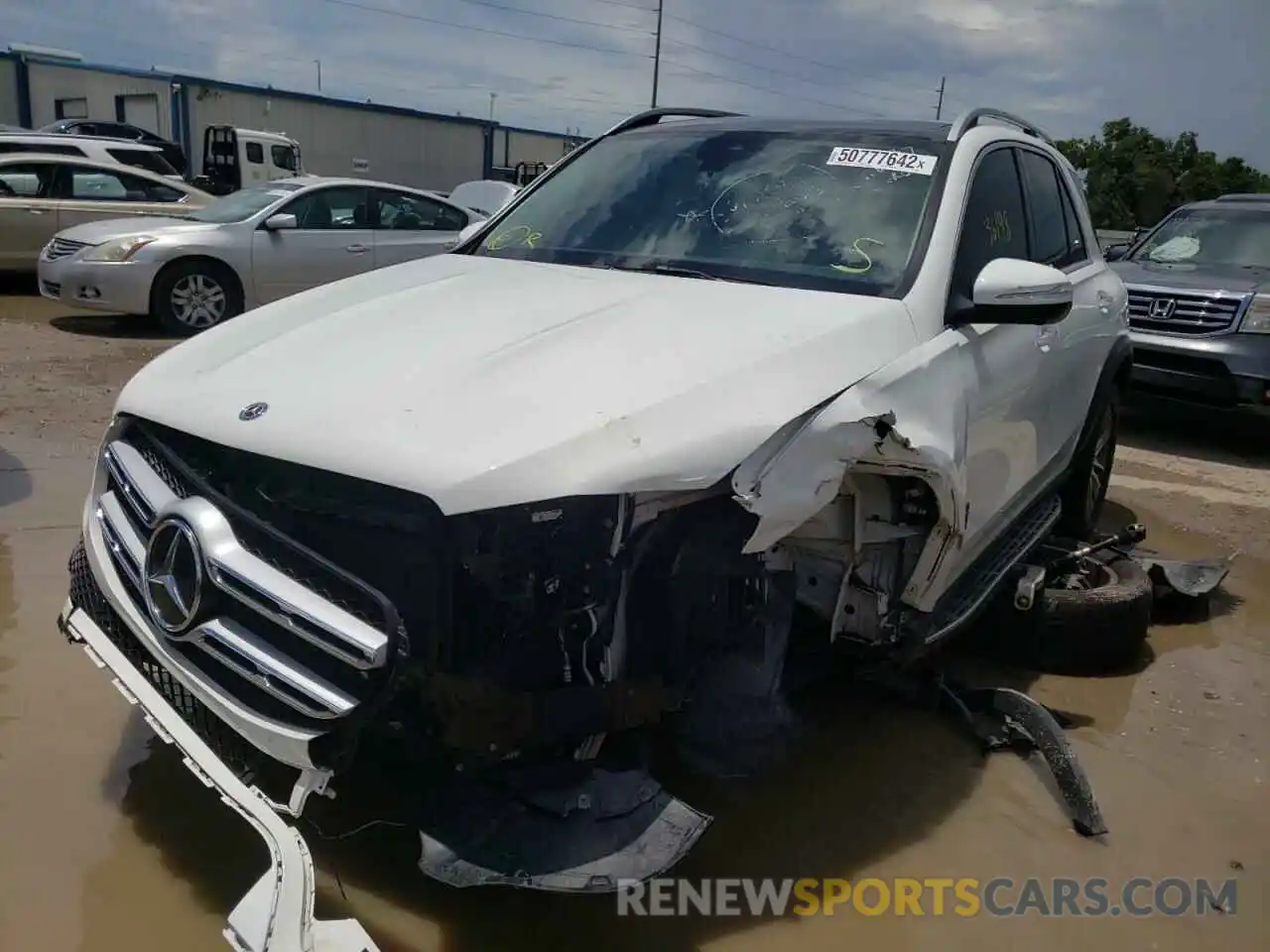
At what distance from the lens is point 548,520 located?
213cm

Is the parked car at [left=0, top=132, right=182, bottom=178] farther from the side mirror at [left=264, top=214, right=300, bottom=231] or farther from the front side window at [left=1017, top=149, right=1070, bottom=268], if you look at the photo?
the front side window at [left=1017, top=149, right=1070, bottom=268]

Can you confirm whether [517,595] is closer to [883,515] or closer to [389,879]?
[389,879]

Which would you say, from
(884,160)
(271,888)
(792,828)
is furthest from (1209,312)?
(271,888)

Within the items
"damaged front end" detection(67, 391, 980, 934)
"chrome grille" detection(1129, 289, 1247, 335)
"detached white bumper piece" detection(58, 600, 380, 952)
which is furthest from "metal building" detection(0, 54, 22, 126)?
"detached white bumper piece" detection(58, 600, 380, 952)

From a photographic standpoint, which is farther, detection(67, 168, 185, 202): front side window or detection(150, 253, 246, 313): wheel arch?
detection(67, 168, 185, 202): front side window

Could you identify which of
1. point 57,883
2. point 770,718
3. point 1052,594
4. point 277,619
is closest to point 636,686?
point 770,718

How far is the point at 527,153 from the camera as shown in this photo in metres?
34.5

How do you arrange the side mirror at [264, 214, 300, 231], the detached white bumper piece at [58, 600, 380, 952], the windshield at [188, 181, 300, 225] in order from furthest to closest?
the windshield at [188, 181, 300, 225]
the side mirror at [264, 214, 300, 231]
the detached white bumper piece at [58, 600, 380, 952]

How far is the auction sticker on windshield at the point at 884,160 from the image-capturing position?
3.45 metres

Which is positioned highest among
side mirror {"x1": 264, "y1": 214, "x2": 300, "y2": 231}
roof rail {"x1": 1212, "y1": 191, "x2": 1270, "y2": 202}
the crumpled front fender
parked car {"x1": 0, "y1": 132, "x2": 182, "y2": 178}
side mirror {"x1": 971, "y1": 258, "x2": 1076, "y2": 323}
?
roof rail {"x1": 1212, "y1": 191, "x2": 1270, "y2": 202}

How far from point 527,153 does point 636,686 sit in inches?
1341

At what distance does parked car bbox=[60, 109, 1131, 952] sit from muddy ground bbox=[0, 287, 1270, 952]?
32 cm

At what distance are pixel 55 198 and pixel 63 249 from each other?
2.15 metres

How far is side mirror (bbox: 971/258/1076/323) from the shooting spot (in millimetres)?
3014
